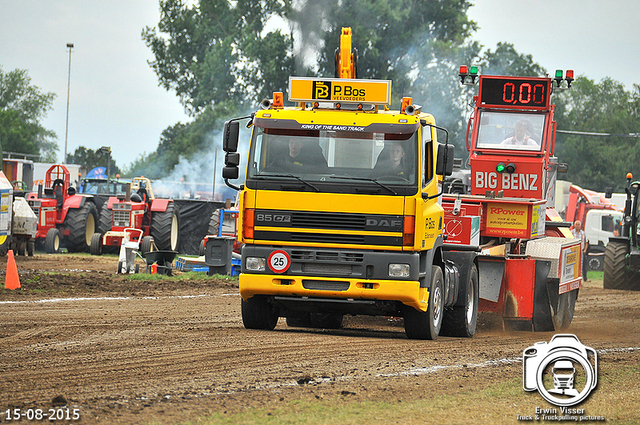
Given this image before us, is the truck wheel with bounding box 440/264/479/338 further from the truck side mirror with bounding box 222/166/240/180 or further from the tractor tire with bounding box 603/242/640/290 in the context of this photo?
the tractor tire with bounding box 603/242/640/290

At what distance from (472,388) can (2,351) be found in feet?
15.8

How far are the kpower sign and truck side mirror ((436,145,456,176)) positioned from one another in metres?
0.95

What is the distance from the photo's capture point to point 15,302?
573 inches

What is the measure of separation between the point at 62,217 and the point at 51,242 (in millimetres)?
1395

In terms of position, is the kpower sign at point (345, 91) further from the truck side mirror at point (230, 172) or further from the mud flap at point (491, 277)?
the mud flap at point (491, 277)

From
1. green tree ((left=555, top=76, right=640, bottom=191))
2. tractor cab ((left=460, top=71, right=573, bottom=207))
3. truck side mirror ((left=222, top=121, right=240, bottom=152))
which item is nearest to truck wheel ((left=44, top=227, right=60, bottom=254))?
tractor cab ((left=460, top=71, right=573, bottom=207))

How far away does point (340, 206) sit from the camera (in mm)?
10188

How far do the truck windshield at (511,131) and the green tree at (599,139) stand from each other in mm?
64184

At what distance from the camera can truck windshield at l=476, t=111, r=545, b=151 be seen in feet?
50.0

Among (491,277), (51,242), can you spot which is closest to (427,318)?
(491,277)

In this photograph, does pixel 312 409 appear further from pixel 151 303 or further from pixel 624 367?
pixel 151 303

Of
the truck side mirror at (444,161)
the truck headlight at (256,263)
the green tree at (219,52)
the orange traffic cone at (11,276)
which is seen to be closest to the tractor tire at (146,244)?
the orange traffic cone at (11,276)

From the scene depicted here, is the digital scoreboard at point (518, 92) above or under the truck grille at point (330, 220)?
above

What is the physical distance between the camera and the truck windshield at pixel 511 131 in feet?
50.0
